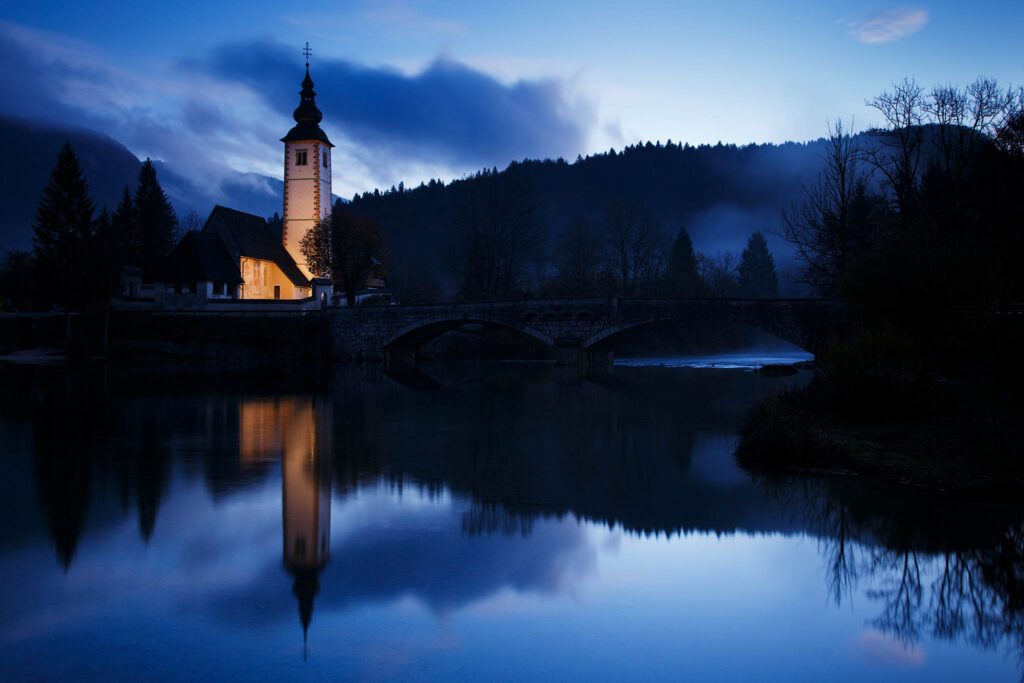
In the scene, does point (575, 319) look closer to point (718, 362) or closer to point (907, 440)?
point (718, 362)

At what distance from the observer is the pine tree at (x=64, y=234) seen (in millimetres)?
50156

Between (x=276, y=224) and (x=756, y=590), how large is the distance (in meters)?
131

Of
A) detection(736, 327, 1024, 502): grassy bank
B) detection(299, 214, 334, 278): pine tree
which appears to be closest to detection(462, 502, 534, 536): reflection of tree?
detection(736, 327, 1024, 502): grassy bank

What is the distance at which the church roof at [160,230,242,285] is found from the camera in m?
54.5

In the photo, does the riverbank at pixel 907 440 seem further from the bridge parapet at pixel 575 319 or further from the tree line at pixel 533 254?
the tree line at pixel 533 254

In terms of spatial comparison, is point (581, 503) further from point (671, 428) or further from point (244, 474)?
point (671, 428)

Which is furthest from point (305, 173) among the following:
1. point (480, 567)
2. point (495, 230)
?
point (480, 567)

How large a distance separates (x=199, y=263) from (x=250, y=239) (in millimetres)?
5880

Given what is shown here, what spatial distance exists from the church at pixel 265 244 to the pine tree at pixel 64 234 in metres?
5.29

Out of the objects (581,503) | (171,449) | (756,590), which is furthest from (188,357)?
(756,590)

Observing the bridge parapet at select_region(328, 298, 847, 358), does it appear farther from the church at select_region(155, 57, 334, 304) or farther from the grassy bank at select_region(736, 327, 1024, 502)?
the grassy bank at select_region(736, 327, 1024, 502)

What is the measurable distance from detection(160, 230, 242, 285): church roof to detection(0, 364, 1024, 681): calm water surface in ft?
134

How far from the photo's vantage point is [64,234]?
52531 mm

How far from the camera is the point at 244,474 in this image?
1284 cm
